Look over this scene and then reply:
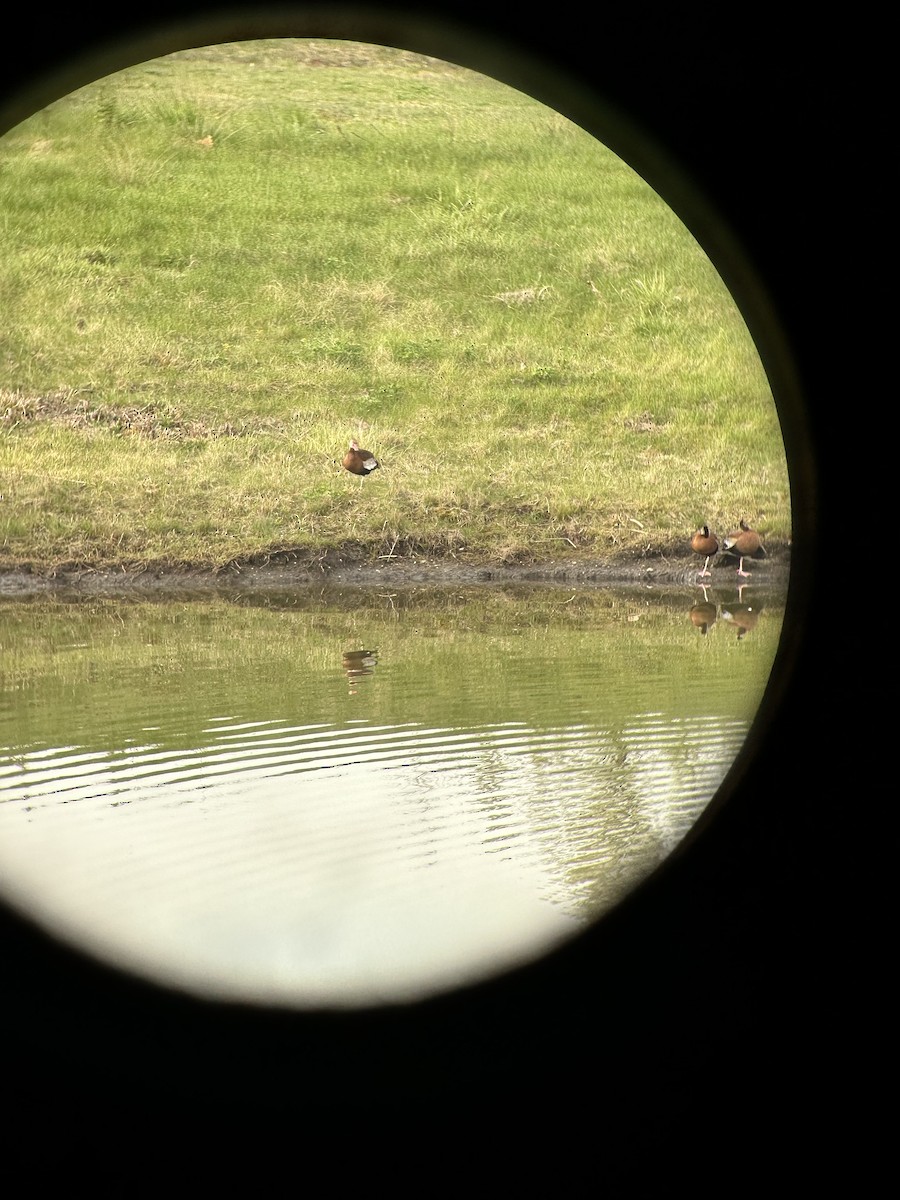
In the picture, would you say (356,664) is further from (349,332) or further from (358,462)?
(349,332)

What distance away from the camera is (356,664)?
5.39 m

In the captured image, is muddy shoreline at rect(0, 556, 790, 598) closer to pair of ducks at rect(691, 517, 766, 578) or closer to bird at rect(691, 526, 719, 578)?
pair of ducks at rect(691, 517, 766, 578)

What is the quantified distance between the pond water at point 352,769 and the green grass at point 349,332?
956 mm

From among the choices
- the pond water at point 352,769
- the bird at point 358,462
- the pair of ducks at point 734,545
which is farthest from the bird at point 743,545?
the bird at point 358,462

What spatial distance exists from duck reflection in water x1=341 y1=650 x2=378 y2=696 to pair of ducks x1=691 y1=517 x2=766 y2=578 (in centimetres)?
199

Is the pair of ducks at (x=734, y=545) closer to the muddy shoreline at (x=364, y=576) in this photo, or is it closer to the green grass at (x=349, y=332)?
the muddy shoreline at (x=364, y=576)

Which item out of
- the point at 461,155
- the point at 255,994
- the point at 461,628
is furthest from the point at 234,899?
the point at 461,155

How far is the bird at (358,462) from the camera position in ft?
25.5

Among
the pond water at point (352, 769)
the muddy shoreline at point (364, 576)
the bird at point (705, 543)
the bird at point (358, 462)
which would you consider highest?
the bird at point (358, 462)

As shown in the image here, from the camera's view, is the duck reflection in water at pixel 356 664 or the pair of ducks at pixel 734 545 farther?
the pair of ducks at pixel 734 545

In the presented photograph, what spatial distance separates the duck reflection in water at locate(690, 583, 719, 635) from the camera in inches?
236

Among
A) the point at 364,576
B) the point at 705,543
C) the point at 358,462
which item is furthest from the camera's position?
the point at 358,462

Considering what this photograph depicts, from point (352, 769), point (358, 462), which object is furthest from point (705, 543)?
point (352, 769)

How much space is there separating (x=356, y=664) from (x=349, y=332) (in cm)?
462
